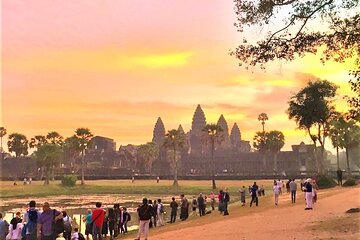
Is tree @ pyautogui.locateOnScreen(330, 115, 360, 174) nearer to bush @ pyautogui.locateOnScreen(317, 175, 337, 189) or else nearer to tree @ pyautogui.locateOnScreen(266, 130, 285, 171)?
bush @ pyautogui.locateOnScreen(317, 175, 337, 189)

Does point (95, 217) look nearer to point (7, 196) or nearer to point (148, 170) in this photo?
point (7, 196)

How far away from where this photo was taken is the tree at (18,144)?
108m

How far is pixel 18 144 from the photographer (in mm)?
108562

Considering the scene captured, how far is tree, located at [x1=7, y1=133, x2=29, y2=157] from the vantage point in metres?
108

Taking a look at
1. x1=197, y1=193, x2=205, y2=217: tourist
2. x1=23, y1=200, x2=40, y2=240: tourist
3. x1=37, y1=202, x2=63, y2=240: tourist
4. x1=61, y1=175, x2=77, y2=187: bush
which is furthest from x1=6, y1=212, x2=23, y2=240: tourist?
x1=61, y1=175, x2=77, y2=187: bush

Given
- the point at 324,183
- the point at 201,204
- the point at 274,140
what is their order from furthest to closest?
the point at 274,140 < the point at 324,183 < the point at 201,204

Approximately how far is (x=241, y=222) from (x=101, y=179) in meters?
97.4

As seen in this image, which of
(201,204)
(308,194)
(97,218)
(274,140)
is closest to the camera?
(97,218)

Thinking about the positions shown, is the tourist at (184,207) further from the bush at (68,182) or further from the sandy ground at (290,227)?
the bush at (68,182)

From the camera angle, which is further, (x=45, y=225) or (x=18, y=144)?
(x=18, y=144)

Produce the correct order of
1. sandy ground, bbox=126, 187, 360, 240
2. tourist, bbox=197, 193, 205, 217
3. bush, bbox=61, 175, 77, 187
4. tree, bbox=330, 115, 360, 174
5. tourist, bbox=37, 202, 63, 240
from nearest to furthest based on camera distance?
tourist, bbox=37, 202, 63, 240
sandy ground, bbox=126, 187, 360, 240
tourist, bbox=197, 193, 205, 217
tree, bbox=330, 115, 360, 174
bush, bbox=61, 175, 77, 187

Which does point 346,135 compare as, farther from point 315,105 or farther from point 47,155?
point 47,155

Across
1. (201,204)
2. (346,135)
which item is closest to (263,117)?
(346,135)

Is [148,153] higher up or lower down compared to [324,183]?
higher up
